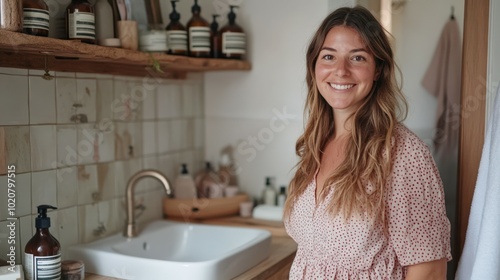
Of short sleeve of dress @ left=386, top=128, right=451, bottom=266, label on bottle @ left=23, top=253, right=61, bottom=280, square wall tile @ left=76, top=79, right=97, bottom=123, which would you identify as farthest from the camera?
square wall tile @ left=76, top=79, right=97, bottom=123

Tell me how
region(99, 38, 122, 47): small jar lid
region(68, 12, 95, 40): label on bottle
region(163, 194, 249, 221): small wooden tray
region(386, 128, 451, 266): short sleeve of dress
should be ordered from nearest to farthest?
region(386, 128, 451, 266): short sleeve of dress → region(68, 12, 95, 40): label on bottle → region(99, 38, 122, 47): small jar lid → region(163, 194, 249, 221): small wooden tray

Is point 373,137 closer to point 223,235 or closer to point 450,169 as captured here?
point 450,169

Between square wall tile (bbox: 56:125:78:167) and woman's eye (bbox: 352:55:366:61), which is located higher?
woman's eye (bbox: 352:55:366:61)

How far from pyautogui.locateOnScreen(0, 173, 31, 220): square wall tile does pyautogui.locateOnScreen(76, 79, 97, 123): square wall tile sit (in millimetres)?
278

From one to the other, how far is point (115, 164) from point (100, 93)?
0.82 feet

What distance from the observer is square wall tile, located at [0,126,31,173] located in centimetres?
144

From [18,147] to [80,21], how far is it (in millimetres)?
380

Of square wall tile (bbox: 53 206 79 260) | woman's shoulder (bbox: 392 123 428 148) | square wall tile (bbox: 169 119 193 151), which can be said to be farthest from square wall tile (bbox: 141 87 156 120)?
woman's shoulder (bbox: 392 123 428 148)

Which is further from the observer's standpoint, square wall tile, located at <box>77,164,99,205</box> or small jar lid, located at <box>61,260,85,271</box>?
square wall tile, located at <box>77,164,99,205</box>

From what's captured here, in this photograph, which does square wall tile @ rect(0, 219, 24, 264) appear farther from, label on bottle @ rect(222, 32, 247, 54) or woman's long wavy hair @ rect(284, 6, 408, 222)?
label on bottle @ rect(222, 32, 247, 54)

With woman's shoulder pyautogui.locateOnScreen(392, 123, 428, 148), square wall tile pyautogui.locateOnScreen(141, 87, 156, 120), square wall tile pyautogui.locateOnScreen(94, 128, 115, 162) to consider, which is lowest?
square wall tile pyautogui.locateOnScreen(94, 128, 115, 162)

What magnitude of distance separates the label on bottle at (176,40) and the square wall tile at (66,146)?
443 millimetres

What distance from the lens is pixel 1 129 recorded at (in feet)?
4.64

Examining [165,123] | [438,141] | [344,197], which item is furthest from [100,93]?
[438,141]
